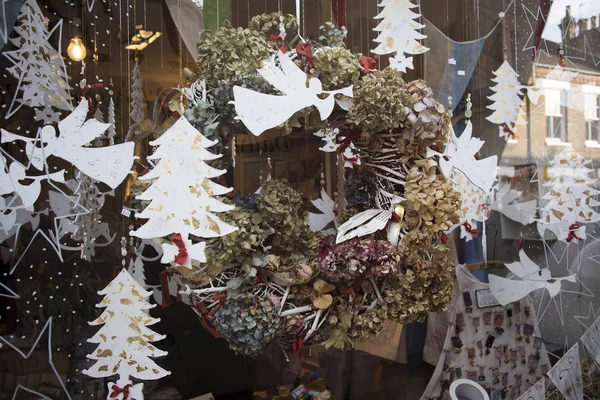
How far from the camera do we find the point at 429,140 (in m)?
1.78

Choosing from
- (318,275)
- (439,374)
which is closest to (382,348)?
(439,374)

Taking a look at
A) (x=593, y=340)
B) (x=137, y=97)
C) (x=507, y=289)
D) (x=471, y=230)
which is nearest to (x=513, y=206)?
(x=471, y=230)

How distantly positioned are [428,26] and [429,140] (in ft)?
3.39

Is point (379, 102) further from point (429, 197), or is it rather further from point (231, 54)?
point (231, 54)

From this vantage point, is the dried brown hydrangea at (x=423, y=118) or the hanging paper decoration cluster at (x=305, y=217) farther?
the dried brown hydrangea at (x=423, y=118)

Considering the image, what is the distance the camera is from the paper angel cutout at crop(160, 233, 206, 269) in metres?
1.49

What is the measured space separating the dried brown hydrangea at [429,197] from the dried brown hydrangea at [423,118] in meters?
0.08

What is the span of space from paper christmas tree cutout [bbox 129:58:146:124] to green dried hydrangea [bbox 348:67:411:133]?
74cm

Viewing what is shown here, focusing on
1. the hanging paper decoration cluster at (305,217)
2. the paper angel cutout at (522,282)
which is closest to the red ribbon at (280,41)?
the hanging paper decoration cluster at (305,217)

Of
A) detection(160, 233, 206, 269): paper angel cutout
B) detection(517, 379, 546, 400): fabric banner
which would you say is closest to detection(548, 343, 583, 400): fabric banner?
detection(517, 379, 546, 400): fabric banner

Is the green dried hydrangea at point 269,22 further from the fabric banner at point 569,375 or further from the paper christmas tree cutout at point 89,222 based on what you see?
the fabric banner at point 569,375

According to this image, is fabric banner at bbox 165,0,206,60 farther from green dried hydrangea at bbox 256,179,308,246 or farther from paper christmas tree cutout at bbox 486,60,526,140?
paper christmas tree cutout at bbox 486,60,526,140

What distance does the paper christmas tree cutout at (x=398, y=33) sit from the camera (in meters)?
2.47

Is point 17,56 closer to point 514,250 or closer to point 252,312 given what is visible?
point 252,312
